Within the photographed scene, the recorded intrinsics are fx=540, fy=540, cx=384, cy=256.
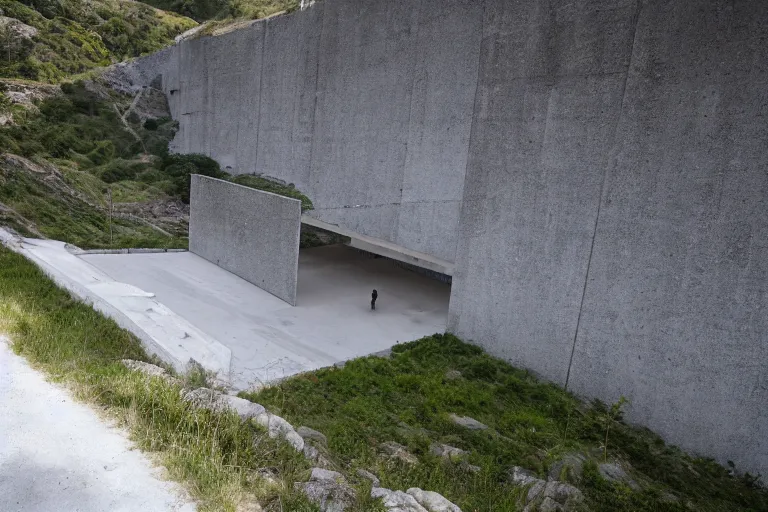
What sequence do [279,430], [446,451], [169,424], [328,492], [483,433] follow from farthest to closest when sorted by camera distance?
[483,433] → [446,451] → [279,430] → [169,424] → [328,492]

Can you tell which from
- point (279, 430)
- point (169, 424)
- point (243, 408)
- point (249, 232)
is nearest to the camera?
point (169, 424)

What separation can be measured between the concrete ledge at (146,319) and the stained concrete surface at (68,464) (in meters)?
2.00

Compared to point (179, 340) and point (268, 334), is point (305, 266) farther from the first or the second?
point (179, 340)

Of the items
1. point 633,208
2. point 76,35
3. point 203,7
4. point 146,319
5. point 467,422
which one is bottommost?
point 467,422

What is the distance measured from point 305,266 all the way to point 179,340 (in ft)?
23.6

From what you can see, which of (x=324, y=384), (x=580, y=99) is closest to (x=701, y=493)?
(x=324, y=384)

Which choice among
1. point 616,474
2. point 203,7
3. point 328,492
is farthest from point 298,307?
point 203,7

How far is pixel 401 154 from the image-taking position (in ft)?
40.6

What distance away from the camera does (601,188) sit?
7898 mm

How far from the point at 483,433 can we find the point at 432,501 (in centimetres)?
247

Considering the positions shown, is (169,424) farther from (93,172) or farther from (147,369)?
(93,172)

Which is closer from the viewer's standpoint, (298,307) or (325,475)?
(325,475)

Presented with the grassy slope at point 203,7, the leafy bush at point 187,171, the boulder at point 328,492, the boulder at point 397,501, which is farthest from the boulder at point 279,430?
the grassy slope at point 203,7

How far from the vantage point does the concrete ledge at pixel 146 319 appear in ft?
24.5
